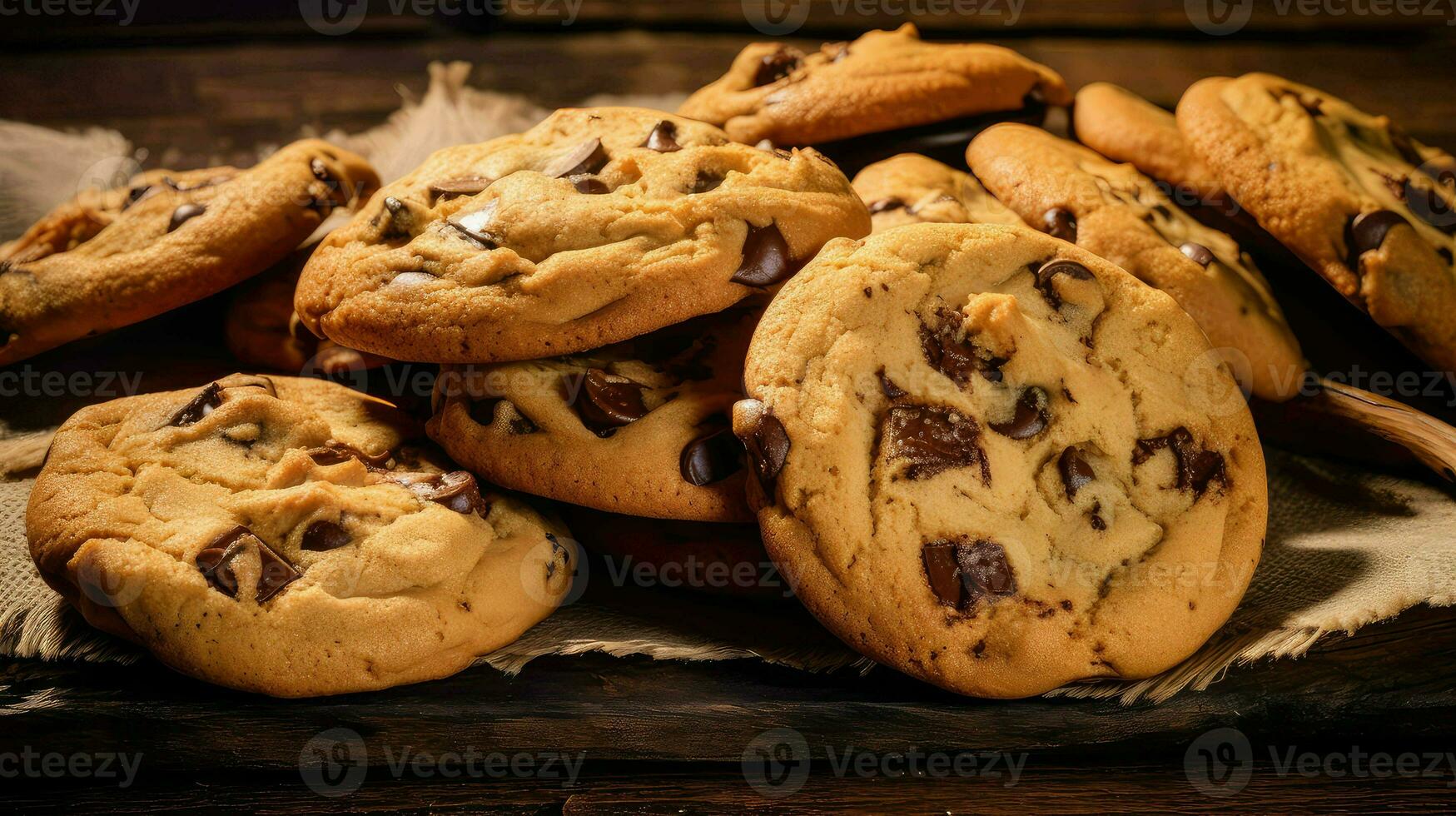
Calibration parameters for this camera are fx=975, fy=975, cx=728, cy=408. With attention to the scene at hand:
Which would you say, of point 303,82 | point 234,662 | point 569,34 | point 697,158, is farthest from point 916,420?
point 303,82

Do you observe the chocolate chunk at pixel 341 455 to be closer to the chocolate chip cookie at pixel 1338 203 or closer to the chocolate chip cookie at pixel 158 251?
the chocolate chip cookie at pixel 158 251

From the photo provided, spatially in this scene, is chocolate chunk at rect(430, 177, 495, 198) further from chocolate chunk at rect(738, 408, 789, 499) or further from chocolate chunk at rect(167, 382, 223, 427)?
chocolate chunk at rect(738, 408, 789, 499)

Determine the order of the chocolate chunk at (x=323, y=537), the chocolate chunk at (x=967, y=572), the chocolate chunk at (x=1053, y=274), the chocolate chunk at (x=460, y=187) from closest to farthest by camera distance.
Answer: the chocolate chunk at (x=967, y=572) → the chocolate chunk at (x=323, y=537) → the chocolate chunk at (x=1053, y=274) → the chocolate chunk at (x=460, y=187)

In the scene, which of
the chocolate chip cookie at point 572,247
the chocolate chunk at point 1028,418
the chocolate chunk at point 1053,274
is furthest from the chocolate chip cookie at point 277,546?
the chocolate chunk at point 1053,274

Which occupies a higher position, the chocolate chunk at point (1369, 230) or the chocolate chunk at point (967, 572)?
the chocolate chunk at point (1369, 230)

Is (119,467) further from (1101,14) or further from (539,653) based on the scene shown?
(1101,14)

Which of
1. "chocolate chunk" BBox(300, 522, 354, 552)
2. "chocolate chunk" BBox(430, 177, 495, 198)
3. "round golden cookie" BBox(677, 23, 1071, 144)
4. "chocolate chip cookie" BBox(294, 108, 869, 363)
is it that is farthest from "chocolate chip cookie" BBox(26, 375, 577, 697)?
"round golden cookie" BBox(677, 23, 1071, 144)
